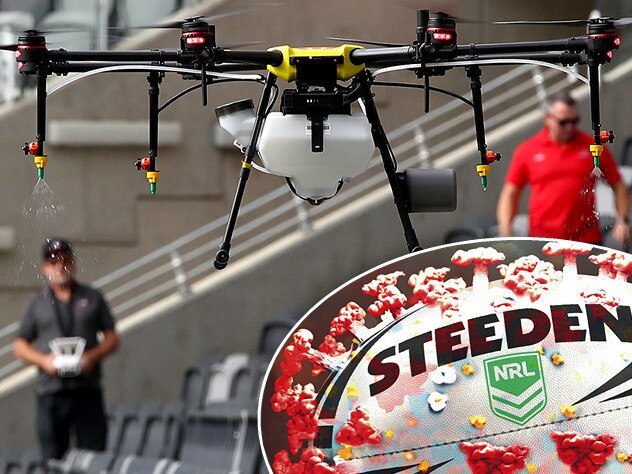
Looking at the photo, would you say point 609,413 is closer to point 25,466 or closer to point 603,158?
point 603,158

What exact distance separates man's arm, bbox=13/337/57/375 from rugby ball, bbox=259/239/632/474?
257 centimetres

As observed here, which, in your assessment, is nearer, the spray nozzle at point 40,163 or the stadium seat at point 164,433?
the spray nozzle at point 40,163

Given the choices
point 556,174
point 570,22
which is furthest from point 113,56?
point 556,174

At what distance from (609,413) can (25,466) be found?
3.26 metres

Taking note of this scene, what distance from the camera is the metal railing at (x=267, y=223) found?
5910 millimetres

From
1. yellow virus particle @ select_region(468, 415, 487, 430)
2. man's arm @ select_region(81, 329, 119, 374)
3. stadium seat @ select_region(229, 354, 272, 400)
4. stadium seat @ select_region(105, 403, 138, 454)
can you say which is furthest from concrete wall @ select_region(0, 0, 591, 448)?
yellow virus particle @ select_region(468, 415, 487, 430)

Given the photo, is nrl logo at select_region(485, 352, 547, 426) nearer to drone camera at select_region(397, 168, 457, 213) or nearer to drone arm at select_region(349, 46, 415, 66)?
drone camera at select_region(397, 168, 457, 213)

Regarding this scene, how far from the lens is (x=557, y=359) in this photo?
3354 mm

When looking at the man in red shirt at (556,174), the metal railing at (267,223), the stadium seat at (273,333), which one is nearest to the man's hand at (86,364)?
the metal railing at (267,223)

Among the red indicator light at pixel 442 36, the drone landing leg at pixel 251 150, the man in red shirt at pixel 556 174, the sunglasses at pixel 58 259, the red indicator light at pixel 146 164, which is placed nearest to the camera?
the red indicator light at pixel 442 36

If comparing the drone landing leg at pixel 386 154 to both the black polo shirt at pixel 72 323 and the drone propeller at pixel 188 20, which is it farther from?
the black polo shirt at pixel 72 323

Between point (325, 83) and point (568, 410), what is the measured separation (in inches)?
26.2

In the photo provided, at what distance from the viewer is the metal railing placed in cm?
591

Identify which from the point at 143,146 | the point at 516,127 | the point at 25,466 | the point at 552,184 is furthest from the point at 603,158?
the point at 25,466
